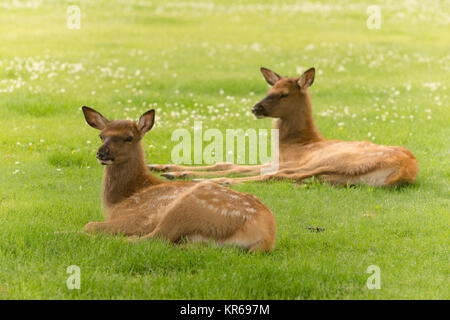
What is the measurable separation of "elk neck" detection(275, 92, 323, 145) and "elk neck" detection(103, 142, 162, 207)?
3.87m

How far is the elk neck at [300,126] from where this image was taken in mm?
10727

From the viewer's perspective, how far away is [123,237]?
666 cm

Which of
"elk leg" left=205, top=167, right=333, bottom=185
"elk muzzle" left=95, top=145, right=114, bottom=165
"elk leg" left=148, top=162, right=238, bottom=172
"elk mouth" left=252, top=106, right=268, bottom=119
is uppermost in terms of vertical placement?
"elk mouth" left=252, top=106, right=268, bottom=119

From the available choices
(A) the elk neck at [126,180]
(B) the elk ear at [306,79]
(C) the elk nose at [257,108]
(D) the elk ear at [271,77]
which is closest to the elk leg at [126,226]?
(A) the elk neck at [126,180]

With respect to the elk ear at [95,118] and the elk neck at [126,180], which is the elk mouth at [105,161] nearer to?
the elk neck at [126,180]

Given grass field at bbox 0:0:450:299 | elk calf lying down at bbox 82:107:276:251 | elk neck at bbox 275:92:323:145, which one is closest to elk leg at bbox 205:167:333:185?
grass field at bbox 0:0:450:299

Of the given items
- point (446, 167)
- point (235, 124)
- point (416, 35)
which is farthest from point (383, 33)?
point (446, 167)

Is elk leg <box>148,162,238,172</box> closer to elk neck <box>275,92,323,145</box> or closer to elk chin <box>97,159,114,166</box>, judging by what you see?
elk neck <box>275,92,323,145</box>

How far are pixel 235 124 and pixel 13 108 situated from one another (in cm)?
383

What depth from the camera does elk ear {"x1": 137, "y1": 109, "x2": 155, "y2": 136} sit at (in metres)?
7.24

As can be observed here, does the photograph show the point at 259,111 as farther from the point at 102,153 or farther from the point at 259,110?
the point at 102,153

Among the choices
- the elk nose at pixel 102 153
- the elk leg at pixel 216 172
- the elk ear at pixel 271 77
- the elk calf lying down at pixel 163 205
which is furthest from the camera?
the elk ear at pixel 271 77

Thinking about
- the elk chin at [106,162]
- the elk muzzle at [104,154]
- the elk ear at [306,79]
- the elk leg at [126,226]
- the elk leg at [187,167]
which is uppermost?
the elk ear at [306,79]
